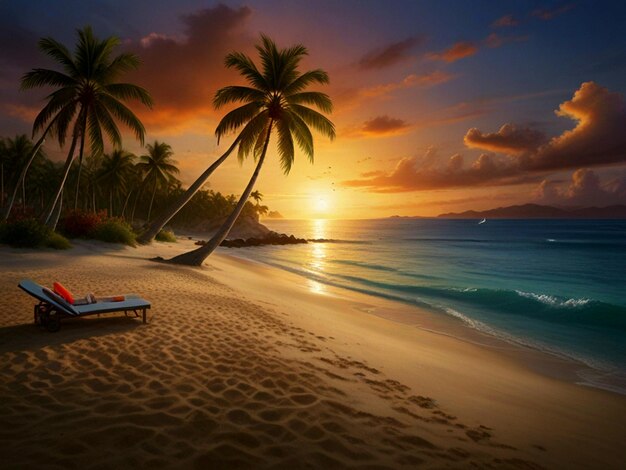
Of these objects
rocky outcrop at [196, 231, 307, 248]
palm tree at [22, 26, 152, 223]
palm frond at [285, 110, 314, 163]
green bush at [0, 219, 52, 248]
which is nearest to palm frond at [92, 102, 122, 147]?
palm tree at [22, 26, 152, 223]

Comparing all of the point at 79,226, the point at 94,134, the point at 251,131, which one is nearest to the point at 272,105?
the point at 251,131

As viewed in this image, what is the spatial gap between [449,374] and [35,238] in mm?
18110

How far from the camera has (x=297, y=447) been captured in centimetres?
321

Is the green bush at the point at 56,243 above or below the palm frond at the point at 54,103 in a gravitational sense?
below

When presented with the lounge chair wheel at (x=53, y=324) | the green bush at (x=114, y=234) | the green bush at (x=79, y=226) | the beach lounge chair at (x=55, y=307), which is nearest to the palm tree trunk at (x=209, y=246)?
the green bush at (x=114, y=234)

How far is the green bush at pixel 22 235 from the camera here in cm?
1473

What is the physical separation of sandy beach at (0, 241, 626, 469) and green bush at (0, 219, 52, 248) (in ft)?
25.0

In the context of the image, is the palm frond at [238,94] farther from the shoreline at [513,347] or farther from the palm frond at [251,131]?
the shoreline at [513,347]

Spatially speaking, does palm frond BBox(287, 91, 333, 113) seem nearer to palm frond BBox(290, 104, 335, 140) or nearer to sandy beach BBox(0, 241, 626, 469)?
palm frond BBox(290, 104, 335, 140)

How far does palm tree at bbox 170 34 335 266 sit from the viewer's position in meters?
16.8

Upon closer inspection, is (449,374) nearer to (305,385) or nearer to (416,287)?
(305,385)

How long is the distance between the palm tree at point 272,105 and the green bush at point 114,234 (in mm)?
6195

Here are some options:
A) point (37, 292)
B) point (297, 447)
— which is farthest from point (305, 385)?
point (37, 292)

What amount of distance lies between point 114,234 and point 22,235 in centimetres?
469
